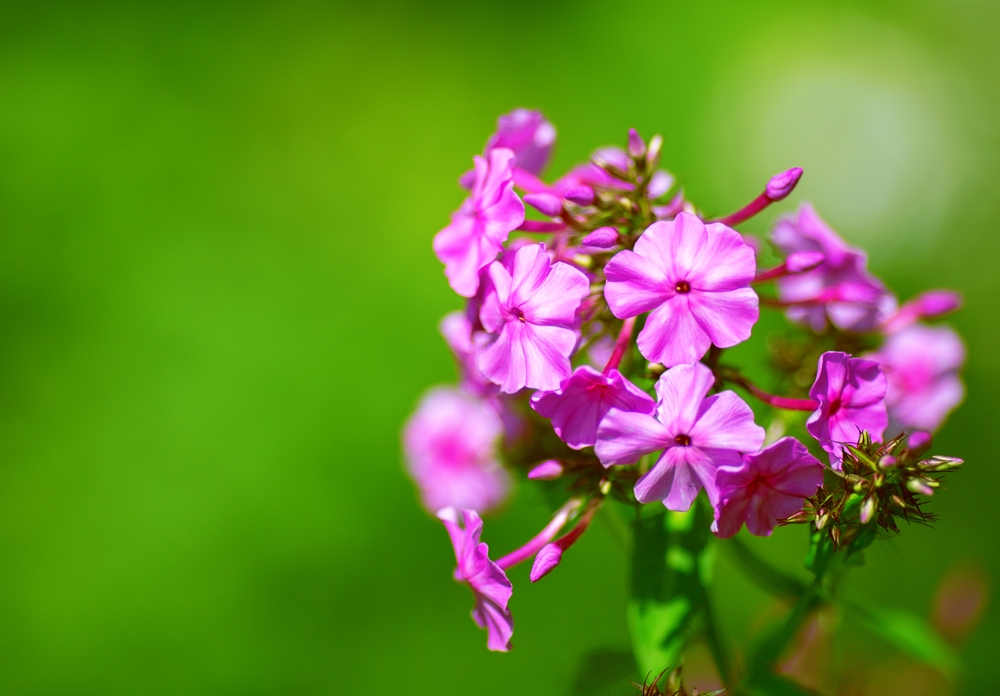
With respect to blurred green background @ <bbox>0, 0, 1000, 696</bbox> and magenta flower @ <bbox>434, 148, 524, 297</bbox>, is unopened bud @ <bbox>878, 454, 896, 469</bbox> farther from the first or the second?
blurred green background @ <bbox>0, 0, 1000, 696</bbox>

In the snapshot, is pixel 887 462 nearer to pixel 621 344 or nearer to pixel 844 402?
pixel 844 402

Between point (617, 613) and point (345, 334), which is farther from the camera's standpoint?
point (345, 334)

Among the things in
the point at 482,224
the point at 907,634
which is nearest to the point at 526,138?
the point at 482,224

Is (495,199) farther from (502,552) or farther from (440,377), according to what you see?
(440,377)

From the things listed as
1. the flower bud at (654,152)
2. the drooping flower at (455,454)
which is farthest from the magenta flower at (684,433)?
the drooping flower at (455,454)

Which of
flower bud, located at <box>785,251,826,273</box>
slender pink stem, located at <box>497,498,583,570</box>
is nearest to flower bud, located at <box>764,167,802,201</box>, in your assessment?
flower bud, located at <box>785,251,826,273</box>

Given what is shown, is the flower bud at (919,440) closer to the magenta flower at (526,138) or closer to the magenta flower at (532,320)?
the magenta flower at (532,320)

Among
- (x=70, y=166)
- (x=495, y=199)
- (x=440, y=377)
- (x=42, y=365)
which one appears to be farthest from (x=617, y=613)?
(x=70, y=166)
